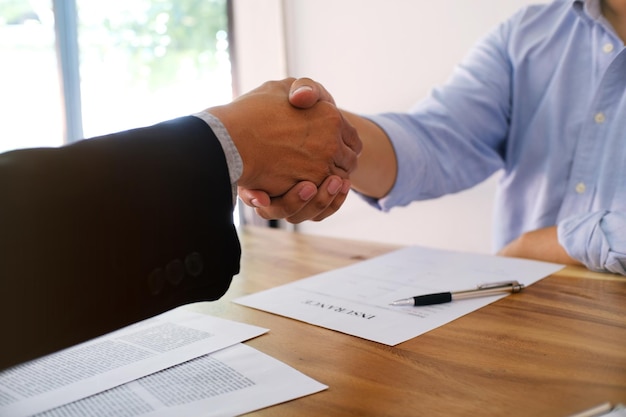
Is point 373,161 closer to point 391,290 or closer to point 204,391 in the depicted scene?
point 391,290

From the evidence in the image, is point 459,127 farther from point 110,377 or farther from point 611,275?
point 110,377

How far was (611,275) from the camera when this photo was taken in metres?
0.89

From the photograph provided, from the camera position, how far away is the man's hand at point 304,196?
96 cm

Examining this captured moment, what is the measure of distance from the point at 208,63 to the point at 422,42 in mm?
1238

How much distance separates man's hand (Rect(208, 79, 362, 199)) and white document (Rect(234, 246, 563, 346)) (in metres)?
0.15

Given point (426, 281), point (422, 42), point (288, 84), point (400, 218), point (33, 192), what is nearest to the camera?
point (33, 192)

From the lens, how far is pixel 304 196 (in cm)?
99

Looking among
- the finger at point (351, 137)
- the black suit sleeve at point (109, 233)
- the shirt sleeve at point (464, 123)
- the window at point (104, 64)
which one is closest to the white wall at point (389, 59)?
the window at point (104, 64)

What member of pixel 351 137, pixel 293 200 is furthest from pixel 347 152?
pixel 293 200

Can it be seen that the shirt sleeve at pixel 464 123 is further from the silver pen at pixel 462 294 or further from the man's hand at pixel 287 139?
the silver pen at pixel 462 294

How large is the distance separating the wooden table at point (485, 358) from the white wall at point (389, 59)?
1161 millimetres

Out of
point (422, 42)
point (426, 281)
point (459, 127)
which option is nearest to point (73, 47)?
point (422, 42)

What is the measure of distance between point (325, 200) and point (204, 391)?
51 centimetres

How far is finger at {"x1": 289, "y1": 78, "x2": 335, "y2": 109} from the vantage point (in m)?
0.96
